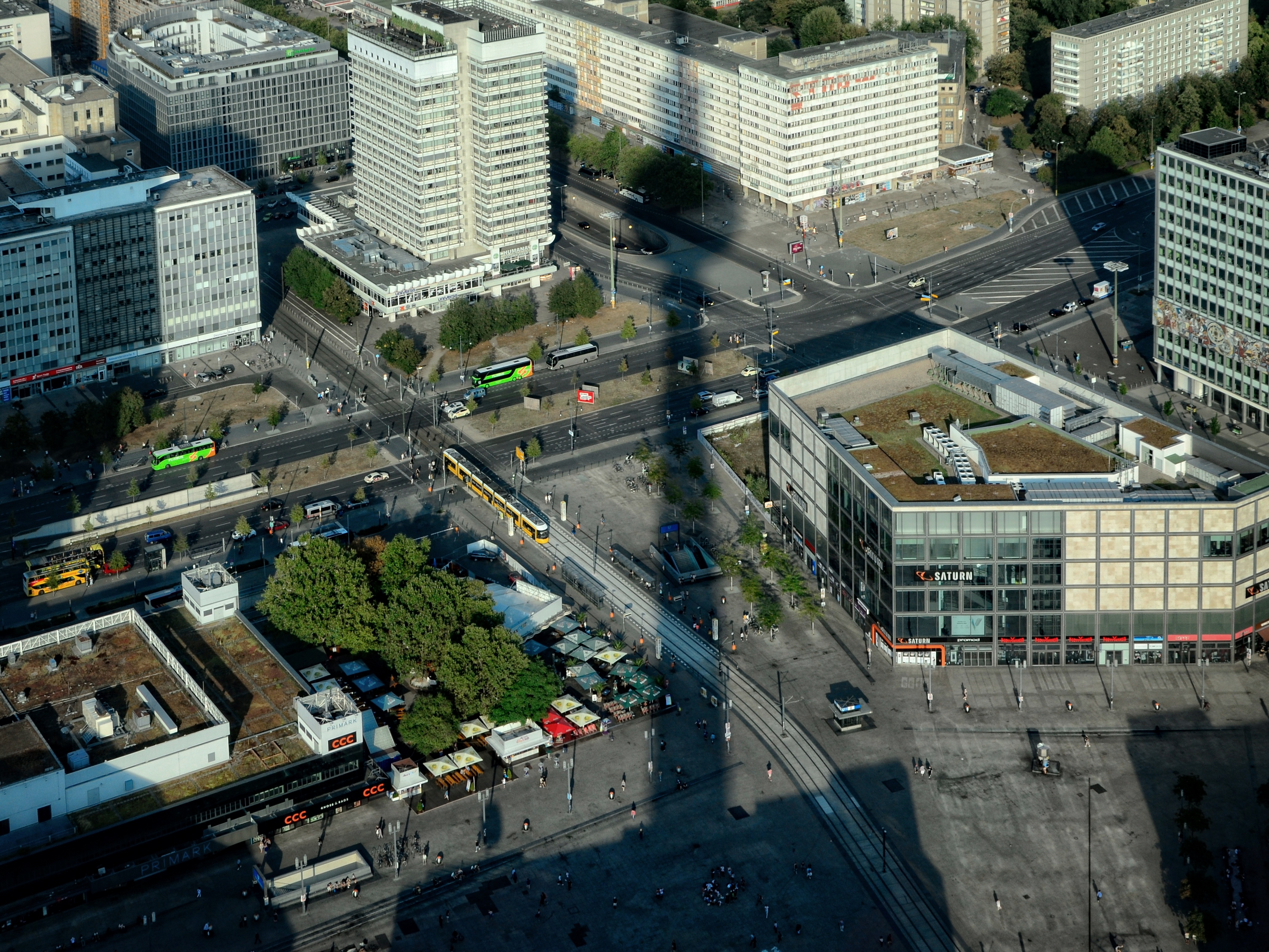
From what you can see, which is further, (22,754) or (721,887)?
(22,754)

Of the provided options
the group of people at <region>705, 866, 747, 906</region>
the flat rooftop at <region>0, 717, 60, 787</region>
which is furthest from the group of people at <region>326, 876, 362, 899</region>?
the group of people at <region>705, 866, 747, 906</region>

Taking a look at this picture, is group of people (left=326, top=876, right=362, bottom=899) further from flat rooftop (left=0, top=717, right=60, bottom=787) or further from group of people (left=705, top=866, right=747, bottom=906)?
group of people (left=705, top=866, right=747, bottom=906)

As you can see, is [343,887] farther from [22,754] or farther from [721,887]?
[721,887]

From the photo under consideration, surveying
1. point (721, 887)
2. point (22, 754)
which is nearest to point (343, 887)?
point (22, 754)

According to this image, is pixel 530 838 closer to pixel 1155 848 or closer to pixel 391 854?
pixel 391 854

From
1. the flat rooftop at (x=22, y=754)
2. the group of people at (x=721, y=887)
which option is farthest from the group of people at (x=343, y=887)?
the group of people at (x=721, y=887)

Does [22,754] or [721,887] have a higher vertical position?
[22,754]

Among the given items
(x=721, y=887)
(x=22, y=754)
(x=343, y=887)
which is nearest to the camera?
(x=721, y=887)
